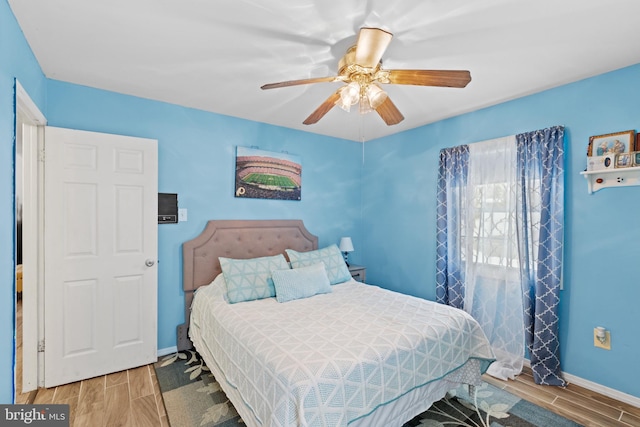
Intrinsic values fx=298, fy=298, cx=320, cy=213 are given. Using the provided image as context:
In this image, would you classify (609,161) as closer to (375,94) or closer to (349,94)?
(375,94)

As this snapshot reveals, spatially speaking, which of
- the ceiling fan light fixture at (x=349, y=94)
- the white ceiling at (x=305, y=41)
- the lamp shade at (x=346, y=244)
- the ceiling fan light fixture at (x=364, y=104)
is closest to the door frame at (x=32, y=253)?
the white ceiling at (x=305, y=41)

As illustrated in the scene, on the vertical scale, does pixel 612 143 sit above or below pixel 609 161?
above

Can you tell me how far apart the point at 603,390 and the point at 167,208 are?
12.8 ft

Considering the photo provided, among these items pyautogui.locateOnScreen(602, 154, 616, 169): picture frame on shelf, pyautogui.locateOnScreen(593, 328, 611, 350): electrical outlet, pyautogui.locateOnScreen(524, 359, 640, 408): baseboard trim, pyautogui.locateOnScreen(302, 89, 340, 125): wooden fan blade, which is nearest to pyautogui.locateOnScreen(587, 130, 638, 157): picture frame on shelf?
pyautogui.locateOnScreen(602, 154, 616, 169): picture frame on shelf

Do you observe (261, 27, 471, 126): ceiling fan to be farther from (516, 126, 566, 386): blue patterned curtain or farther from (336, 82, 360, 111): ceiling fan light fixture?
(516, 126, 566, 386): blue patterned curtain

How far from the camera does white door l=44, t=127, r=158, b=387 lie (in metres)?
2.31

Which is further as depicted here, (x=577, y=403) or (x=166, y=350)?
(x=166, y=350)

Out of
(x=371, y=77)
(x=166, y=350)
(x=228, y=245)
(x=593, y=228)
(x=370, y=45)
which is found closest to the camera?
(x=370, y=45)

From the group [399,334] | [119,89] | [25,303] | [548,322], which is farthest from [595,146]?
[25,303]

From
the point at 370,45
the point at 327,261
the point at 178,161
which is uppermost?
the point at 370,45

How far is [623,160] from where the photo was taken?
2109 millimetres

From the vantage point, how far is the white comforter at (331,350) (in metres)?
1.45

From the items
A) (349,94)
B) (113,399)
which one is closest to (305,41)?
(349,94)

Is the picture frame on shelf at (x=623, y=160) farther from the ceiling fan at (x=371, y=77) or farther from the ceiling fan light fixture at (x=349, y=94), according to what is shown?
the ceiling fan light fixture at (x=349, y=94)
